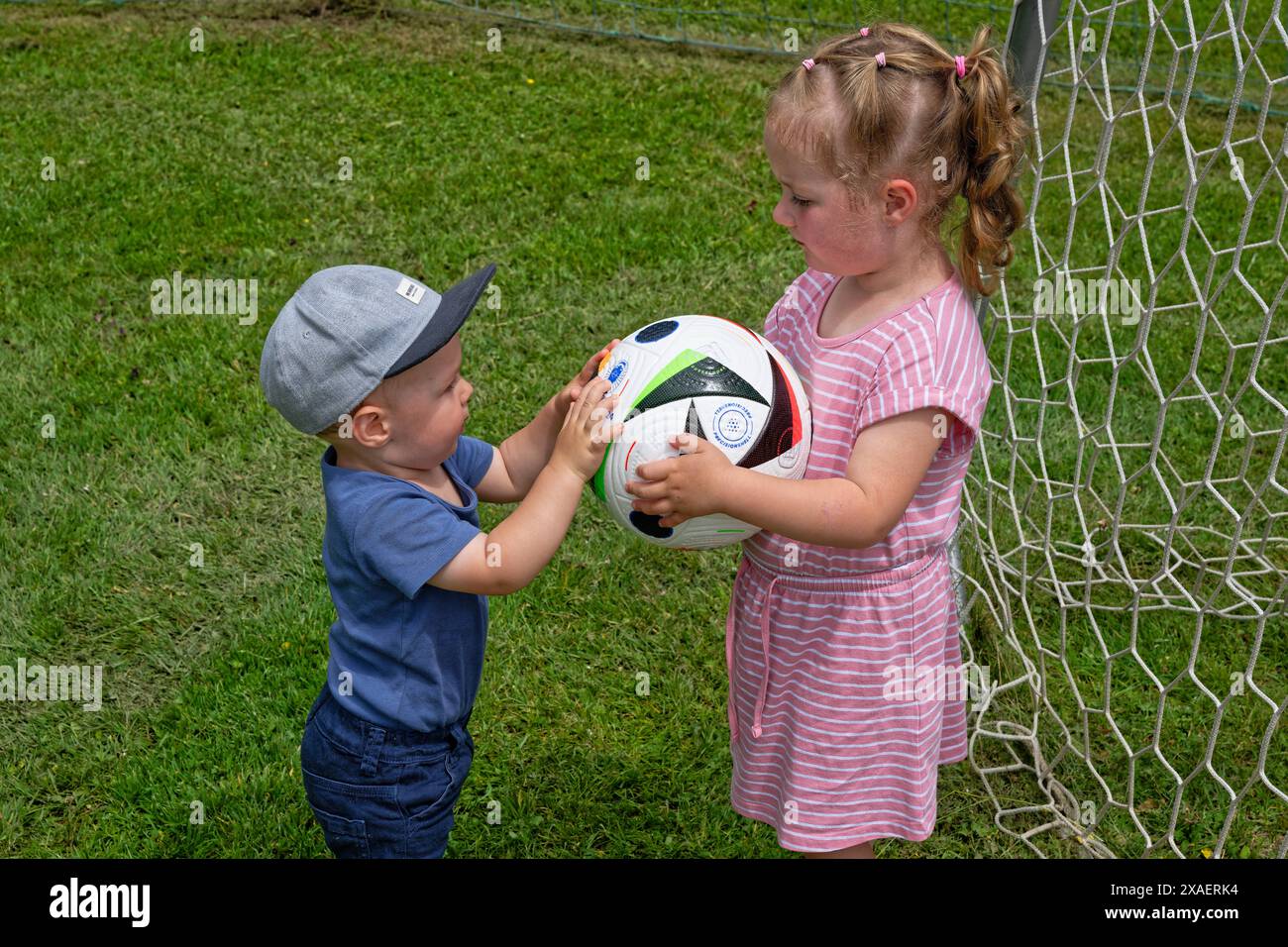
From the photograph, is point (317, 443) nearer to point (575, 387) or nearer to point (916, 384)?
point (575, 387)

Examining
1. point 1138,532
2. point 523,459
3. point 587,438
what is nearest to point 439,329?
point 587,438

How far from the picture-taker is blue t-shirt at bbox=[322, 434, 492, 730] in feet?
7.04

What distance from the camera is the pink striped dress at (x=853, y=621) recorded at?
7.45ft

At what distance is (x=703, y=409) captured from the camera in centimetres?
222

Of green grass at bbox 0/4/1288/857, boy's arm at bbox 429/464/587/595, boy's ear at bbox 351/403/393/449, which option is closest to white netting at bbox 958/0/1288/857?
green grass at bbox 0/4/1288/857

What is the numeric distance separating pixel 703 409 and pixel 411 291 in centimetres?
55

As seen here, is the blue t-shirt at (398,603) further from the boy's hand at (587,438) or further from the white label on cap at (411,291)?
the white label on cap at (411,291)

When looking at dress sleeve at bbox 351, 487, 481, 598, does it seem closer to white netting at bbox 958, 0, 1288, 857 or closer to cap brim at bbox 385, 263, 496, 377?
cap brim at bbox 385, 263, 496, 377

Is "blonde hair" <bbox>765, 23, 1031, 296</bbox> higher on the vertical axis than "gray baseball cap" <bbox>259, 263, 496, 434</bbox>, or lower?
higher

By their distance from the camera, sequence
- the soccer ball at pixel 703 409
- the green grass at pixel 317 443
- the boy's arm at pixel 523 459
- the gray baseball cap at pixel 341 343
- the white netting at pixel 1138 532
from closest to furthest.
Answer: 1. the gray baseball cap at pixel 341 343
2. the soccer ball at pixel 703 409
3. the boy's arm at pixel 523 459
4. the white netting at pixel 1138 532
5. the green grass at pixel 317 443

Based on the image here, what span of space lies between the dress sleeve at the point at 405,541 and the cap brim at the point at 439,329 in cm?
23

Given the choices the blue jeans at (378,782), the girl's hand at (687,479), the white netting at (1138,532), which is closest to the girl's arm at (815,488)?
the girl's hand at (687,479)
